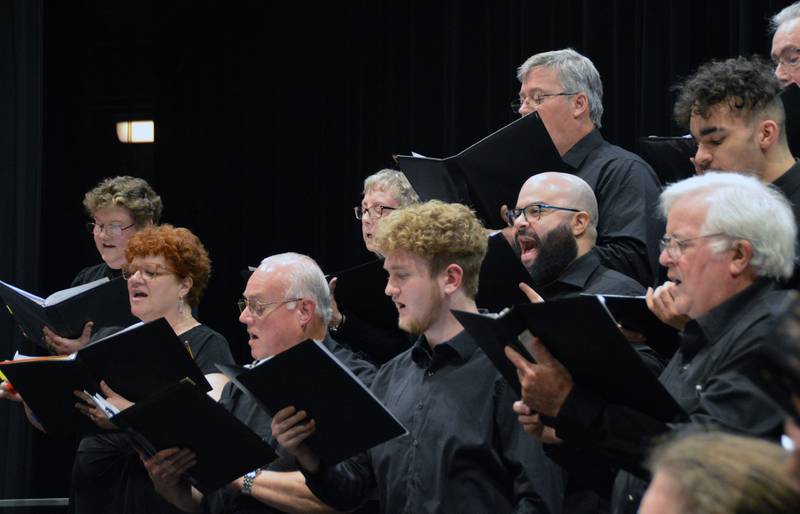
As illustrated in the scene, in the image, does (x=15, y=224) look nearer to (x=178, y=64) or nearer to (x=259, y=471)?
(x=178, y=64)

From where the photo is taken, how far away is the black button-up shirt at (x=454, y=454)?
8.95 feet

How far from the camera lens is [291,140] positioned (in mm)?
7188

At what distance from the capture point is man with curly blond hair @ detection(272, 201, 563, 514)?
8.97 ft

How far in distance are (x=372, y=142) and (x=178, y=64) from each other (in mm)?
1487

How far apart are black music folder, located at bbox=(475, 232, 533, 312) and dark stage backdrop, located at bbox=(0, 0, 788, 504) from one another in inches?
104

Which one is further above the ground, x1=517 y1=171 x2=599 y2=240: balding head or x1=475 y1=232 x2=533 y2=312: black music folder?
x1=517 y1=171 x2=599 y2=240: balding head

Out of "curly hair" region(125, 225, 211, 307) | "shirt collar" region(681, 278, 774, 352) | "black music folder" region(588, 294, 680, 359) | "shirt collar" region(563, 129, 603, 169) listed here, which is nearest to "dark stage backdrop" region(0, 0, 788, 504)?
"shirt collar" region(563, 129, 603, 169)

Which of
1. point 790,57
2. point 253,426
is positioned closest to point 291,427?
point 253,426

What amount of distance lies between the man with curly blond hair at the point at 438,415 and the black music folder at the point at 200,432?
181 mm

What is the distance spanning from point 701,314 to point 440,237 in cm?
84

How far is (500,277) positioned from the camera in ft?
9.96

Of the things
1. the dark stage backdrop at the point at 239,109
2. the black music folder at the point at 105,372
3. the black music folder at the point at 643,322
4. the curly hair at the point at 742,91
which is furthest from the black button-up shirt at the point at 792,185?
the dark stage backdrop at the point at 239,109

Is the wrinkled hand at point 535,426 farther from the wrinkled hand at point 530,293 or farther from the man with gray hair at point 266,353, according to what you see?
the man with gray hair at point 266,353

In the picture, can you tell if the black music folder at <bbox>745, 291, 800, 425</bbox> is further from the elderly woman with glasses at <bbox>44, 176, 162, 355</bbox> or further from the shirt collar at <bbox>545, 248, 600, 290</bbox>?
the elderly woman with glasses at <bbox>44, 176, 162, 355</bbox>
